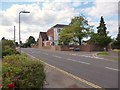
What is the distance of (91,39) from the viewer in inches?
2913

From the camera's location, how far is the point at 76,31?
73.1 meters

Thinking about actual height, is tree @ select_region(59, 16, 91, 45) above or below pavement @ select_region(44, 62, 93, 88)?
above

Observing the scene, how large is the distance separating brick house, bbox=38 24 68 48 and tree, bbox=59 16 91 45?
20.7 metres

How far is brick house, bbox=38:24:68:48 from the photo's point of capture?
102 metres

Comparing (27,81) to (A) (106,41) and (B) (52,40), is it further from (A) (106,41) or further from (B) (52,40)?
(B) (52,40)

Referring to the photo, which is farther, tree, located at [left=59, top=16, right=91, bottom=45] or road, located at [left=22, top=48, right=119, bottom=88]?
tree, located at [left=59, top=16, right=91, bottom=45]

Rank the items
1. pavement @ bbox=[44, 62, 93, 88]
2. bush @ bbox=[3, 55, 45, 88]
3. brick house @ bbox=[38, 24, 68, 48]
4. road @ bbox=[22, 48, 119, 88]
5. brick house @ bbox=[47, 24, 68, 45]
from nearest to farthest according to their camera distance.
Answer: bush @ bbox=[3, 55, 45, 88]
pavement @ bbox=[44, 62, 93, 88]
road @ bbox=[22, 48, 119, 88]
brick house @ bbox=[47, 24, 68, 45]
brick house @ bbox=[38, 24, 68, 48]

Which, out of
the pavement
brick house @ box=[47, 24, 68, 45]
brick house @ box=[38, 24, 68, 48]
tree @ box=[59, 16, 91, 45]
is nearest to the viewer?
the pavement

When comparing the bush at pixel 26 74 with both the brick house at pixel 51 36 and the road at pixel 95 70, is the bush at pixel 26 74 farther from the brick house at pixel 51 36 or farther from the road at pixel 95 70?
the brick house at pixel 51 36

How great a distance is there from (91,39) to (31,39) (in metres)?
81.5

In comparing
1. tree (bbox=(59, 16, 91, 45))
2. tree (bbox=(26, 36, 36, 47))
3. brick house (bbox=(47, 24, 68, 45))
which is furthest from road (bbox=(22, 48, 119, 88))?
tree (bbox=(26, 36, 36, 47))

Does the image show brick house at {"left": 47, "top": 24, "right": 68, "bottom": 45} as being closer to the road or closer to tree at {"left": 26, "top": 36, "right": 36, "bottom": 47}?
tree at {"left": 26, "top": 36, "right": 36, "bottom": 47}

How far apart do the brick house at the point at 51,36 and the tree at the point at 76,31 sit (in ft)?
67.9

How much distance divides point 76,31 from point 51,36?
33188 millimetres
